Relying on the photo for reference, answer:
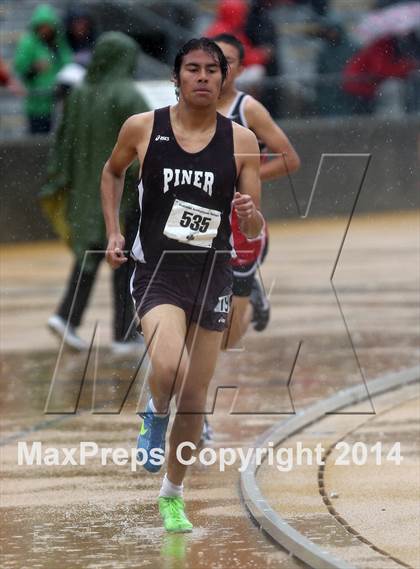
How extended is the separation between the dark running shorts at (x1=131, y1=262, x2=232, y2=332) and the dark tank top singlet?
0.05m

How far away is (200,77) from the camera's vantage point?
24.9 ft

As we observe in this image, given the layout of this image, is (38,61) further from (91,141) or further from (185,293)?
(185,293)

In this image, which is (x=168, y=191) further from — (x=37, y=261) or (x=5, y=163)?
(x=5, y=163)

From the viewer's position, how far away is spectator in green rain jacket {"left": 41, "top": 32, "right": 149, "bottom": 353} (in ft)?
42.5

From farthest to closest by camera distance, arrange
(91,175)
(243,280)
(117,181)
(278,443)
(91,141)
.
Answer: (91,175), (91,141), (243,280), (278,443), (117,181)

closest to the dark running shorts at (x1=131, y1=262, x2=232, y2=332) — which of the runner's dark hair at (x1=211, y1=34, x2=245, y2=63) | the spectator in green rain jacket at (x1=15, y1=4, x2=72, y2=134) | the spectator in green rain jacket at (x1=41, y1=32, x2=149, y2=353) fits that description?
the runner's dark hair at (x1=211, y1=34, x2=245, y2=63)

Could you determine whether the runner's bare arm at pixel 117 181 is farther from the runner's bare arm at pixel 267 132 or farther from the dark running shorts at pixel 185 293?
the runner's bare arm at pixel 267 132

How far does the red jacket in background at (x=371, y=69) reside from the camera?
883 inches

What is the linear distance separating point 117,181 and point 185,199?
0.63m

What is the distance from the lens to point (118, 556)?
7.08 metres

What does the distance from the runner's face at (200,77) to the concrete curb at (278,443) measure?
188 cm

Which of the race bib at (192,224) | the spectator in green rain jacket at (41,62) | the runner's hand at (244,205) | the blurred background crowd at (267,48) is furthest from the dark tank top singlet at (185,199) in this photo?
the blurred background crowd at (267,48)

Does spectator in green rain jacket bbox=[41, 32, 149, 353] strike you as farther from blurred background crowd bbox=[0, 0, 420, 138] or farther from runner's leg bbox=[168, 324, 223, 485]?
blurred background crowd bbox=[0, 0, 420, 138]

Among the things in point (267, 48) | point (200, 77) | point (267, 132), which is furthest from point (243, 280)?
point (267, 48)
